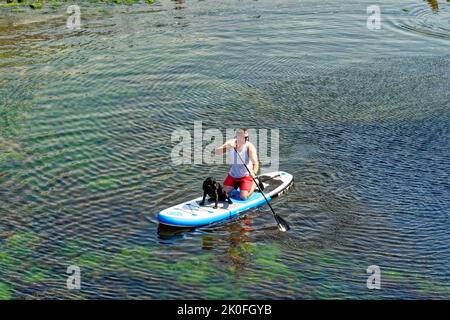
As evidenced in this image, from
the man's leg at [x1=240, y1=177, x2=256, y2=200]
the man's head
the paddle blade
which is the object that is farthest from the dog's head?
the paddle blade

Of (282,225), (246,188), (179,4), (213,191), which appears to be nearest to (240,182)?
(246,188)

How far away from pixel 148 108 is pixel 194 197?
24.7 ft

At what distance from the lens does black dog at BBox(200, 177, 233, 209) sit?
16719 mm

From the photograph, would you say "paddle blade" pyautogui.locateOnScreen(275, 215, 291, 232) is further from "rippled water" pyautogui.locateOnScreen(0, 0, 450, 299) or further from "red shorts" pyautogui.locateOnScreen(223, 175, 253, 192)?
"red shorts" pyautogui.locateOnScreen(223, 175, 253, 192)

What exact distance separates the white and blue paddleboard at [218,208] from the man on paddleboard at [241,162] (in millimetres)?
211

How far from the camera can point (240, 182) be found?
58.3 feet

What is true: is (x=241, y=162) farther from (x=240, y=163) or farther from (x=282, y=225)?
(x=282, y=225)

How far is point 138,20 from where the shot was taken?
3631cm

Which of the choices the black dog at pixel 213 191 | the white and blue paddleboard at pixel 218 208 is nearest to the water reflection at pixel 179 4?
the white and blue paddleboard at pixel 218 208

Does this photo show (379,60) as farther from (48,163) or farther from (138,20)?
(48,163)

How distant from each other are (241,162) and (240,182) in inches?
22.8

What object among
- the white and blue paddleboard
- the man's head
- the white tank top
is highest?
the man's head

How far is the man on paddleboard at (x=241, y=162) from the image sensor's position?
17422mm
